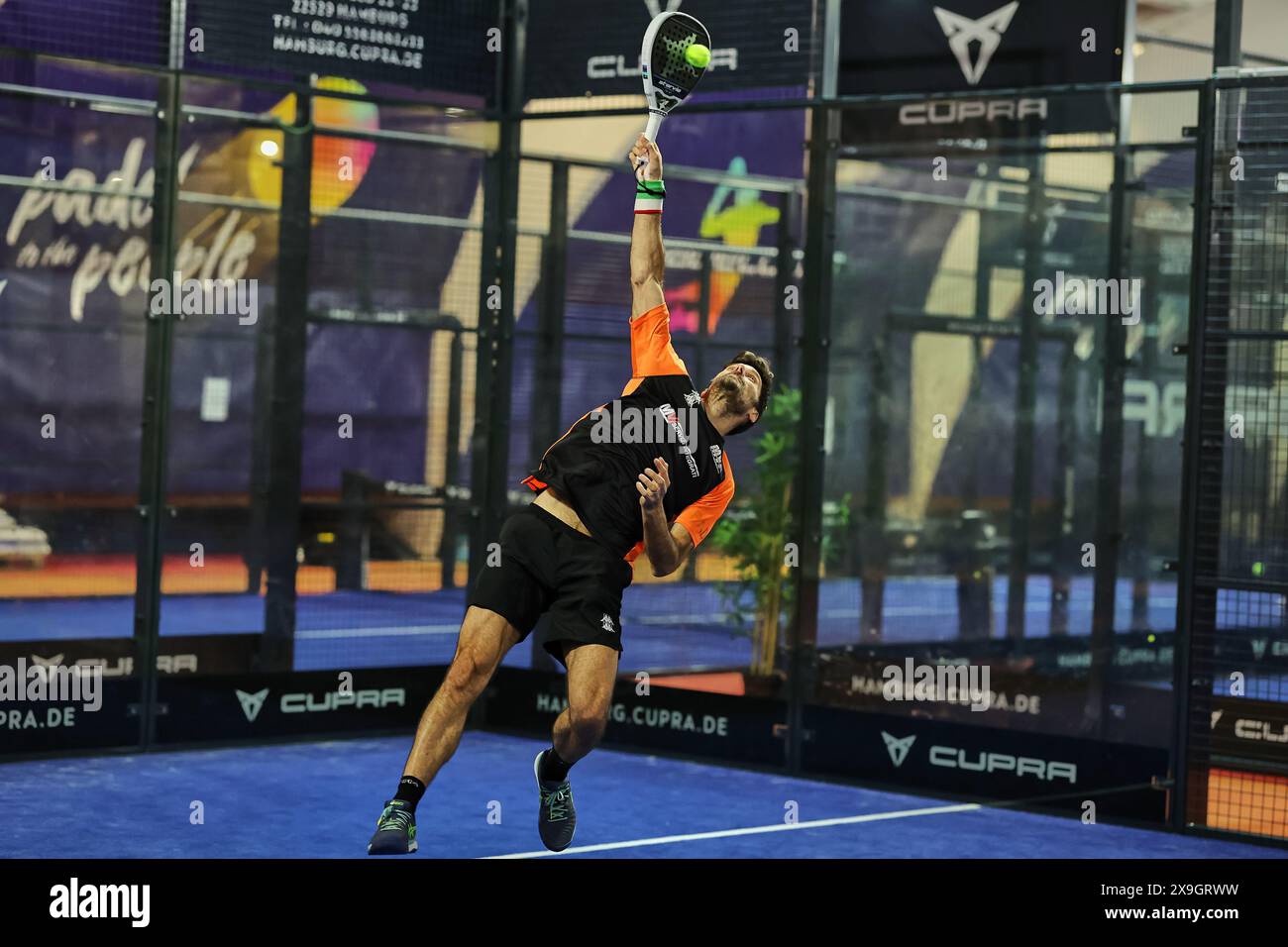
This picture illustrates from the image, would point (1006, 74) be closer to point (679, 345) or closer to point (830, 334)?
point (830, 334)

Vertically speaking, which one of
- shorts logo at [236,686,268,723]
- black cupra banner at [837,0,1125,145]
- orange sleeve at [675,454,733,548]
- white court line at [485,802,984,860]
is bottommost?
white court line at [485,802,984,860]

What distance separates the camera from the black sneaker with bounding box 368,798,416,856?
578cm

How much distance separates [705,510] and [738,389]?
1.53 ft

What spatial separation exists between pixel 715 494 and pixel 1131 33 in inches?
134

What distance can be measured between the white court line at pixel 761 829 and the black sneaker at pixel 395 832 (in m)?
1.30

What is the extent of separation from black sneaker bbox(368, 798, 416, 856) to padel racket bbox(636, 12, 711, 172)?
90.9 inches

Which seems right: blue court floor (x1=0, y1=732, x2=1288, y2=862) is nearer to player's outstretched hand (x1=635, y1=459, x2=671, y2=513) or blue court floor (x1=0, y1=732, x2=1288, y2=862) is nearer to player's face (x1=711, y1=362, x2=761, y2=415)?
player's outstretched hand (x1=635, y1=459, x2=671, y2=513)

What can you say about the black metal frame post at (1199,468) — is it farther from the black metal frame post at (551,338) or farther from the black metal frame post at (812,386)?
the black metal frame post at (551,338)

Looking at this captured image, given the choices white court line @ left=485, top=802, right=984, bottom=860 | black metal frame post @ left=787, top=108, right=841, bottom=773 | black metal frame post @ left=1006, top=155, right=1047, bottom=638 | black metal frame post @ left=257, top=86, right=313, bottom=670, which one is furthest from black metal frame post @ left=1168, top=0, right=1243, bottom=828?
black metal frame post @ left=257, top=86, right=313, bottom=670

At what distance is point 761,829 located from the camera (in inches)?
309

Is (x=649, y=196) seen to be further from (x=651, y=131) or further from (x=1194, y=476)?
(x=1194, y=476)

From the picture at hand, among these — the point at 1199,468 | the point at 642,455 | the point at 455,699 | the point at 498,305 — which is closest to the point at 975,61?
the point at 1199,468

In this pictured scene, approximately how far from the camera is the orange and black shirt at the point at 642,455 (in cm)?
636

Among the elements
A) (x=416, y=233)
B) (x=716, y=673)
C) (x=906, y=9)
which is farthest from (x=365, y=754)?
(x=906, y=9)
